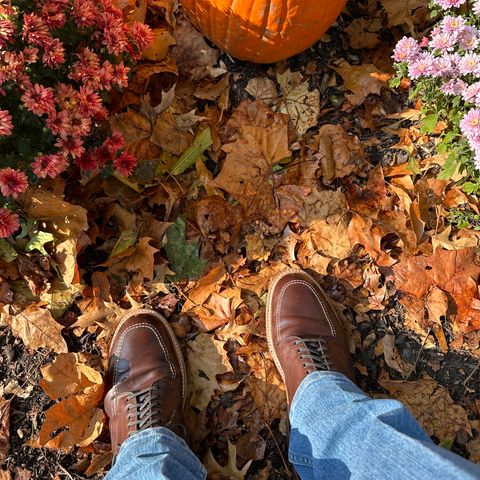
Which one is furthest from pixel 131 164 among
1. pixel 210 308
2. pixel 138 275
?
pixel 210 308

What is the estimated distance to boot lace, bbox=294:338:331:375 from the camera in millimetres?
1842

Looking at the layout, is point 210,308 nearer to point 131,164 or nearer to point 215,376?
point 215,376

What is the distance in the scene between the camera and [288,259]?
1.99 metres

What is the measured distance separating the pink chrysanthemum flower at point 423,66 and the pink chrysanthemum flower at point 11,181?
1238mm

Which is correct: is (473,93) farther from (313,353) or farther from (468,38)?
(313,353)

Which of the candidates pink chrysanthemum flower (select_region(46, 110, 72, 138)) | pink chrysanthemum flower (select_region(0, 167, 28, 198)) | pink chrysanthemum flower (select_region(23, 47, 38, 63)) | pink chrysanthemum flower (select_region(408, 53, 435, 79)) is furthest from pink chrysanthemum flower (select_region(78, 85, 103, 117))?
pink chrysanthemum flower (select_region(408, 53, 435, 79))

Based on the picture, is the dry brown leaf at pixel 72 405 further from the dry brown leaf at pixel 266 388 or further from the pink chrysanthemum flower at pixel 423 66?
the pink chrysanthemum flower at pixel 423 66

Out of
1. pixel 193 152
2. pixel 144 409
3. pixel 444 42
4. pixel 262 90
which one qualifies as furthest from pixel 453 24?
pixel 144 409

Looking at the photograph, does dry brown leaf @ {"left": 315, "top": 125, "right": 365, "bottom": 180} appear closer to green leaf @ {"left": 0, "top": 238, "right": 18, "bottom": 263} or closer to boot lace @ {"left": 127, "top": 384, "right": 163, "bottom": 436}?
boot lace @ {"left": 127, "top": 384, "right": 163, "bottom": 436}

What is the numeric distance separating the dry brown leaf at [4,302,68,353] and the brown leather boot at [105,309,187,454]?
0.20 m

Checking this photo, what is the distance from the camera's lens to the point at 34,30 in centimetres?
139

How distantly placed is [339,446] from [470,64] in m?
1.19

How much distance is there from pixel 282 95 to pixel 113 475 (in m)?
1.50

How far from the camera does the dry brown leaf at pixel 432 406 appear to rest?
181cm
